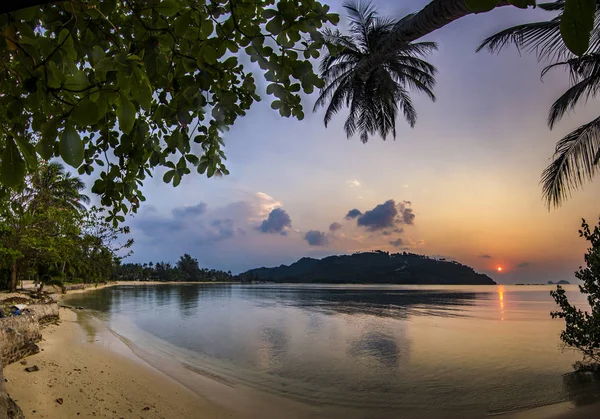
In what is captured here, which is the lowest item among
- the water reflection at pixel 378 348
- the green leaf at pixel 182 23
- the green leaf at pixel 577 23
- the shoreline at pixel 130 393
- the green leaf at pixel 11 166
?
the water reflection at pixel 378 348

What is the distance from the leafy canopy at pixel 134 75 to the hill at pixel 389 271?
5952 inches

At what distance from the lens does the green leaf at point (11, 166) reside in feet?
2.99

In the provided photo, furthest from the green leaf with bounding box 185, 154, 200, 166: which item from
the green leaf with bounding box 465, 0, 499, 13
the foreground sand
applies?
the foreground sand

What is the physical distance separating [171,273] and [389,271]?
9508 centimetres

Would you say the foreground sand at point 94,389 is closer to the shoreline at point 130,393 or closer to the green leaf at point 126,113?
the shoreline at point 130,393

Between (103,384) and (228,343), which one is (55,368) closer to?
(103,384)

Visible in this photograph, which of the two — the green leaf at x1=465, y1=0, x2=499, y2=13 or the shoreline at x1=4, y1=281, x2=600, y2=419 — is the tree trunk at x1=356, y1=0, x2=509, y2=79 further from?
the shoreline at x1=4, y1=281, x2=600, y2=419

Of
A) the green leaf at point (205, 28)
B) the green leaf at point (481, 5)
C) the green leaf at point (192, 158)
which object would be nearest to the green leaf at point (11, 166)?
the green leaf at point (205, 28)

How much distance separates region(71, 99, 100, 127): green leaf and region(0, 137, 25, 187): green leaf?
22 cm

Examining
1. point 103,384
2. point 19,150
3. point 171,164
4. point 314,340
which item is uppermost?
point 171,164

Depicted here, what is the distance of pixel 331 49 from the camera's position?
6.00 feet

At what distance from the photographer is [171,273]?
423ft

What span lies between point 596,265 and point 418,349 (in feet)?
21.4

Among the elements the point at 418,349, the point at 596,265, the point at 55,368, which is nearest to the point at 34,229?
the point at 55,368
